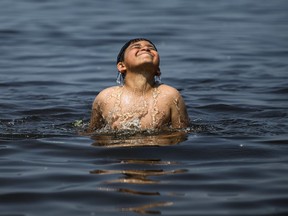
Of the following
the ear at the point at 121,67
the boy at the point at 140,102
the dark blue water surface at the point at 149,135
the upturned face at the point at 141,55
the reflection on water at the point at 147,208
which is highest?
the upturned face at the point at 141,55

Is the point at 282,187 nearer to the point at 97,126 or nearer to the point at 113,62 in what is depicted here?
the point at 97,126

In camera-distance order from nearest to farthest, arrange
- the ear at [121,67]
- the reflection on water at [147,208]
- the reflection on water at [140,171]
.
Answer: the reflection on water at [147,208]
the reflection on water at [140,171]
the ear at [121,67]

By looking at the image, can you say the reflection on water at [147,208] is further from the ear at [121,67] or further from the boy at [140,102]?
the ear at [121,67]

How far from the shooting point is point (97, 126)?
7.95m

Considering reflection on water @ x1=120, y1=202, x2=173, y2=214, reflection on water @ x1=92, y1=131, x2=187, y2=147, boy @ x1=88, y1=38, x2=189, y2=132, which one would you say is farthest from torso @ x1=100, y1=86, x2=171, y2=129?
reflection on water @ x1=120, y1=202, x2=173, y2=214

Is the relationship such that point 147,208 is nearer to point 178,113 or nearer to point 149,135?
point 149,135

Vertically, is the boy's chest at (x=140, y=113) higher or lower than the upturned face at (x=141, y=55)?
lower

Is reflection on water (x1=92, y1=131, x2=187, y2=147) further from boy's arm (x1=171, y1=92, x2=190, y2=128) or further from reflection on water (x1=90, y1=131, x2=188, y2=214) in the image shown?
boy's arm (x1=171, y1=92, x2=190, y2=128)

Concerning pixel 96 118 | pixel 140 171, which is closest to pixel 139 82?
pixel 96 118

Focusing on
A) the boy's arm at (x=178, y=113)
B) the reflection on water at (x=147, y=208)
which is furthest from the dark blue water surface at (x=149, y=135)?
the boy's arm at (x=178, y=113)

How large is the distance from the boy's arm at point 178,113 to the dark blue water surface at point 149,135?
17 cm

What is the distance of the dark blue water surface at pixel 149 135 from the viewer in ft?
18.3

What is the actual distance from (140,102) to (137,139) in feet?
1.68

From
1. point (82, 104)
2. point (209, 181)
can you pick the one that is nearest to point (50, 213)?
point (209, 181)
